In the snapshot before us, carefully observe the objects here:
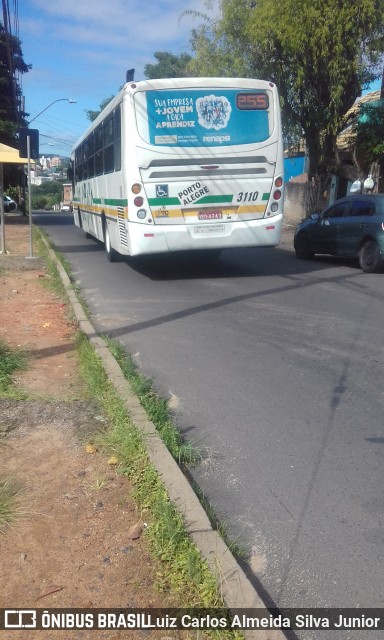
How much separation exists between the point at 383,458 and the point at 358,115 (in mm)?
18019

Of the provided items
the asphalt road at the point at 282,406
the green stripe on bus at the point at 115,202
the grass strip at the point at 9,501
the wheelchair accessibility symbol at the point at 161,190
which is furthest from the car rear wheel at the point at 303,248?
the grass strip at the point at 9,501

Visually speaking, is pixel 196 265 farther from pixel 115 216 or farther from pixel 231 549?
pixel 231 549

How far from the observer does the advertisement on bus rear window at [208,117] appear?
1079 centimetres

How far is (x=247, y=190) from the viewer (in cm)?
1123

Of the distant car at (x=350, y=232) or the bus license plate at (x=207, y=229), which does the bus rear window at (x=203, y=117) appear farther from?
the distant car at (x=350, y=232)

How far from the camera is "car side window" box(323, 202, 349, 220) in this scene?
46.0 ft

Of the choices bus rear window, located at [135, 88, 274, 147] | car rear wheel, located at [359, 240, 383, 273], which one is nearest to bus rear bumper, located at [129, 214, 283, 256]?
bus rear window, located at [135, 88, 274, 147]

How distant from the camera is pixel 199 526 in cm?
342

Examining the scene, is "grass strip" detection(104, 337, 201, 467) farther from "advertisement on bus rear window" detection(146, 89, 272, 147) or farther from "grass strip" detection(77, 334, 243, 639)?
"advertisement on bus rear window" detection(146, 89, 272, 147)

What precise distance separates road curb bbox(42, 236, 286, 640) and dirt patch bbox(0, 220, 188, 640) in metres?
0.25

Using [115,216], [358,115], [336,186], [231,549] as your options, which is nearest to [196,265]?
[115,216]

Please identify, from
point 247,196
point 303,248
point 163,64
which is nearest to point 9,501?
point 247,196

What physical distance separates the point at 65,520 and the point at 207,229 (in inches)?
320

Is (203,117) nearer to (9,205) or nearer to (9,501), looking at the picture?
(9,501)
